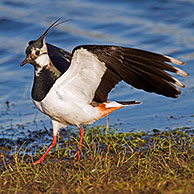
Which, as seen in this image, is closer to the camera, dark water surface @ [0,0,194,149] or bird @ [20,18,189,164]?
bird @ [20,18,189,164]

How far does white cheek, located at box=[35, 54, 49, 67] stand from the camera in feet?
19.3

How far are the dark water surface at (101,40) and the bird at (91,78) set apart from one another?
4.07 feet

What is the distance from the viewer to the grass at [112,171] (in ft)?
13.8

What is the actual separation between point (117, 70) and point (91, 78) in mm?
394

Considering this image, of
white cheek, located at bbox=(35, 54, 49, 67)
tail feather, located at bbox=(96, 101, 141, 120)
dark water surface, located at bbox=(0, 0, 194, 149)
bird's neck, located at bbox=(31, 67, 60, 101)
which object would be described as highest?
white cheek, located at bbox=(35, 54, 49, 67)

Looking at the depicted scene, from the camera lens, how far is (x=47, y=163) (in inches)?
213

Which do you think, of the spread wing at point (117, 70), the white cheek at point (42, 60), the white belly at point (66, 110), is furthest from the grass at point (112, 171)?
the white cheek at point (42, 60)

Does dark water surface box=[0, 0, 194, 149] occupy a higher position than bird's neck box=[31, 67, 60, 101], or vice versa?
bird's neck box=[31, 67, 60, 101]

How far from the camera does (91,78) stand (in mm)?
5570

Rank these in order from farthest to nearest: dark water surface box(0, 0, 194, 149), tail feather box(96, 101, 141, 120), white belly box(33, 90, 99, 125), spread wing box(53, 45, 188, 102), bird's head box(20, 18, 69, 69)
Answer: dark water surface box(0, 0, 194, 149) < tail feather box(96, 101, 141, 120) < bird's head box(20, 18, 69, 69) < white belly box(33, 90, 99, 125) < spread wing box(53, 45, 188, 102)

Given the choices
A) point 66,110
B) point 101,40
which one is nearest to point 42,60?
point 66,110

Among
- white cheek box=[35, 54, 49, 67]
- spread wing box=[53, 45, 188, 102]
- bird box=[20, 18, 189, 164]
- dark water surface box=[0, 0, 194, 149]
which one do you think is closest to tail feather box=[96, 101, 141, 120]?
bird box=[20, 18, 189, 164]

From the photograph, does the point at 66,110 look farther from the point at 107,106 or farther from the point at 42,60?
the point at 42,60

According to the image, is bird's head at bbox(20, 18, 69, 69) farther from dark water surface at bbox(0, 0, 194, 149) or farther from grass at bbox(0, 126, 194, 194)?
dark water surface at bbox(0, 0, 194, 149)
